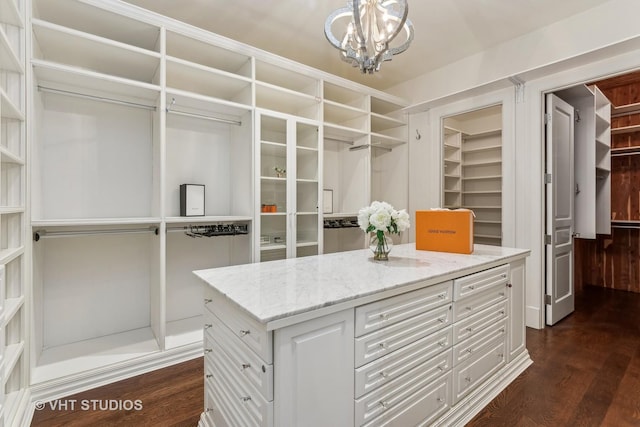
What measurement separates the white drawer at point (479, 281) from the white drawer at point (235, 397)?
1136mm

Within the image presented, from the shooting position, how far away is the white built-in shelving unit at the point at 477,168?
3445 mm

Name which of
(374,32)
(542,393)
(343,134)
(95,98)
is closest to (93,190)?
(95,98)

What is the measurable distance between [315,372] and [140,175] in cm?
241

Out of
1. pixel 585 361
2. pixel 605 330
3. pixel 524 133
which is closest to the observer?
pixel 585 361

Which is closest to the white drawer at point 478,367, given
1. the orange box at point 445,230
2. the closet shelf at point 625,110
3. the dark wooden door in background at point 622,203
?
the orange box at point 445,230

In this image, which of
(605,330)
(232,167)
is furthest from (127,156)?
(605,330)

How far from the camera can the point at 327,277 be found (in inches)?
62.1

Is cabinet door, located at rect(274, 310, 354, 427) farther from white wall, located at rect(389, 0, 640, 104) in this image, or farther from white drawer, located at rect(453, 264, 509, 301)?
white wall, located at rect(389, 0, 640, 104)

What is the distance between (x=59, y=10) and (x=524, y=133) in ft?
13.1

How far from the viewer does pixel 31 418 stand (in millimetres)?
1791

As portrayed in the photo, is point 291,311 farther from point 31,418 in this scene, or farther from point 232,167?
point 232,167

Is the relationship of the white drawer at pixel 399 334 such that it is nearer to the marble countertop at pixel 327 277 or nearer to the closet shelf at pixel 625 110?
the marble countertop at pixel 327 277

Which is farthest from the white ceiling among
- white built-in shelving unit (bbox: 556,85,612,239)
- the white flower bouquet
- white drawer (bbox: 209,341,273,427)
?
white drawer (bbox: 209,341,273,427)

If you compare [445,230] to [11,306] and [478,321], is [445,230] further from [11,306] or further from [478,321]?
[11,306]
